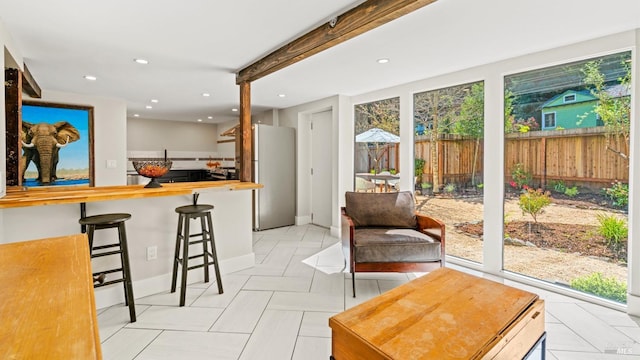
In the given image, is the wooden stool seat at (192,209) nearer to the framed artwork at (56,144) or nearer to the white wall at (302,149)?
the white wall at (302,149)

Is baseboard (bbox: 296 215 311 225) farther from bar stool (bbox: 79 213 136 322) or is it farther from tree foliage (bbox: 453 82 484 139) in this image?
bar stool (bbox: 79 213 136 322)

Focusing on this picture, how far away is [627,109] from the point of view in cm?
254

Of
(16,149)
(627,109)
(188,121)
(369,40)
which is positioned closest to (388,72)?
(369,40)

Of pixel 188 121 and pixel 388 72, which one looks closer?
pixel 388 72

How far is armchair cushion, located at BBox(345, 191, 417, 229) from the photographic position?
3293mm

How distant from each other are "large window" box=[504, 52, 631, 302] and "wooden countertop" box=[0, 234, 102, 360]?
3470 millimetres

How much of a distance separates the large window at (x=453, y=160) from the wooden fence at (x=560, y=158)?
2 cm

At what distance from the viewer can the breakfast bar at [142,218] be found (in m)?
2.29

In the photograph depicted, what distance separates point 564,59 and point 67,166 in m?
6.36

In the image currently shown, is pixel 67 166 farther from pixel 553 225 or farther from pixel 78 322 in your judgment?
pixel 553 225

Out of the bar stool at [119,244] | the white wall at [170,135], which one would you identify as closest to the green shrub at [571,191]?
the bar stool at [119,244]

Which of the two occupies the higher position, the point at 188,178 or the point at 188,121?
the point at 188,121

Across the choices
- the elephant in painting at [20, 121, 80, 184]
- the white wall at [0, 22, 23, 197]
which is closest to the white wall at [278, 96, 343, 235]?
the elephant in painting at [20, 121, 80, 184]

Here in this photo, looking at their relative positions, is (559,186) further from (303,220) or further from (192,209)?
(303,220)
